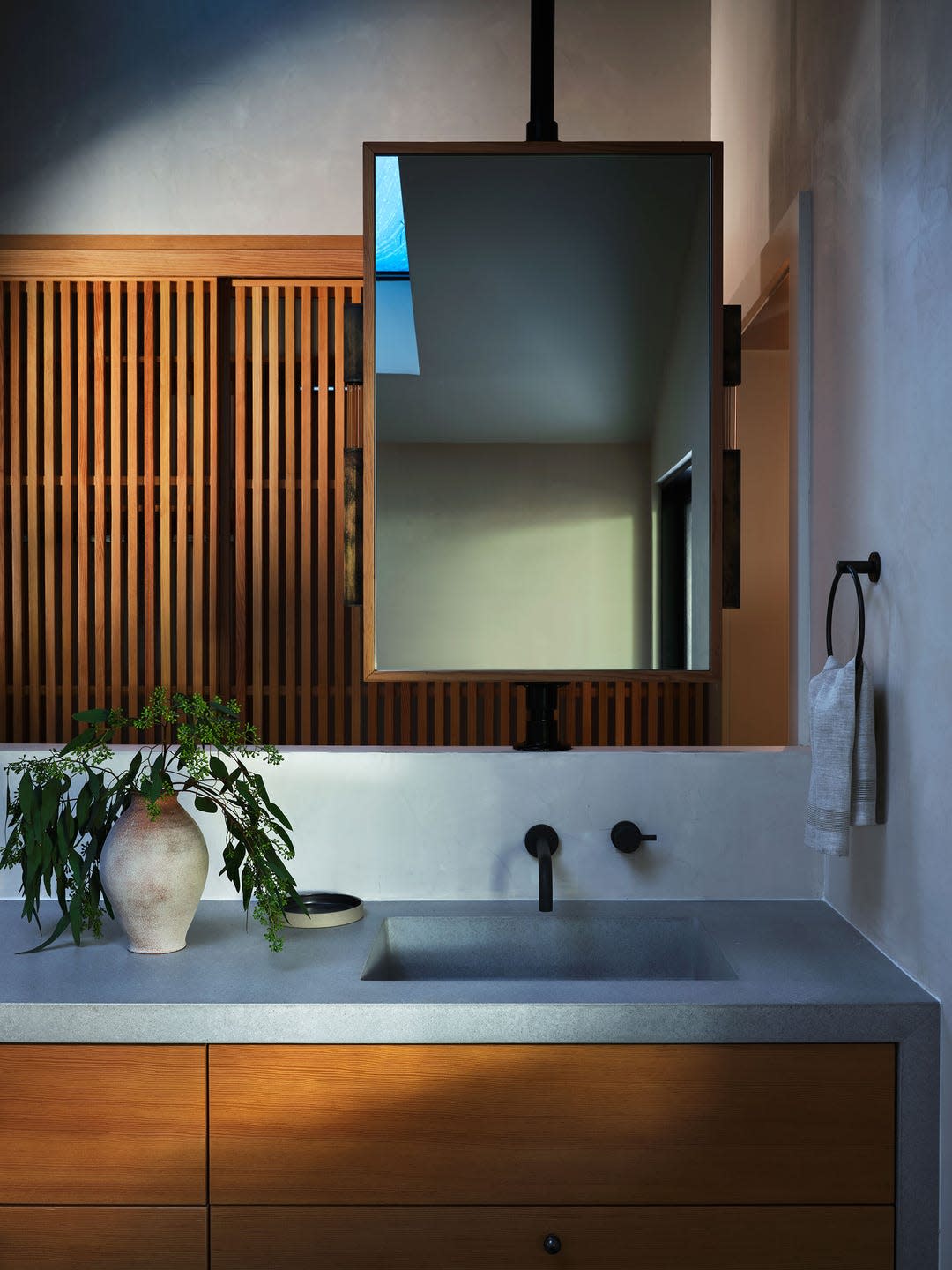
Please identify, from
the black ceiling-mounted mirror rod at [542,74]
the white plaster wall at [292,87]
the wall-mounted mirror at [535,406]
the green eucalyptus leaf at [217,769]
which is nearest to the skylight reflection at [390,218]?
the wall-mounted mirror at [535,406]

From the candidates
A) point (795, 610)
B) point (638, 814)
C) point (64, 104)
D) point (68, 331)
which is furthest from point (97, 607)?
point (795, 610)

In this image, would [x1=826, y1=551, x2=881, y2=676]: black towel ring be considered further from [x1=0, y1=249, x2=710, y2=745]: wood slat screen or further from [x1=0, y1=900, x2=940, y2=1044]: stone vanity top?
[x1=0, y1=249, x2=710, y2=745]: wood slat screen

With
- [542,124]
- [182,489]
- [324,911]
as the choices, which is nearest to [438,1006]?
[324,911]

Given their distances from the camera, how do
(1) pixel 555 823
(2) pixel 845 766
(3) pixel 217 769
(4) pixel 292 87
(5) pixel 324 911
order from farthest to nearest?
(4) pixel 292 87
(1) pixel 555 823
(5) pixel 324 911
(3) pixel 217 769
(2) pixel 845 766

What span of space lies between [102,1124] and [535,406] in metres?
1.42

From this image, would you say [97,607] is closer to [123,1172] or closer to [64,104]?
[64,104]

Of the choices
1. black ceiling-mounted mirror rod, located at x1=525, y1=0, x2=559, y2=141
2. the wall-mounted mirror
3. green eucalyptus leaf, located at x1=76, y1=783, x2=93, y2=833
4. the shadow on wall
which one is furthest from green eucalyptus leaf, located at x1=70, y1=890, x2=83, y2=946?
the shadow on wall

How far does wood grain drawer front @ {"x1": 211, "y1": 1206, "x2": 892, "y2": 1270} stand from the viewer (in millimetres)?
1433

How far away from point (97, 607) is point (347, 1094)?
185 cm

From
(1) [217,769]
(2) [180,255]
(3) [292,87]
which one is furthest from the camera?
(2) [180,255]

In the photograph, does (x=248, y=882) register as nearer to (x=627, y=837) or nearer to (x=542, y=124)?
(x=627, y=837)

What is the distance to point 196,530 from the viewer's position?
2.90 metres

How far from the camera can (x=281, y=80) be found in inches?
104

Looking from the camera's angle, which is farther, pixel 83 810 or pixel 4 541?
pixel 4 541
